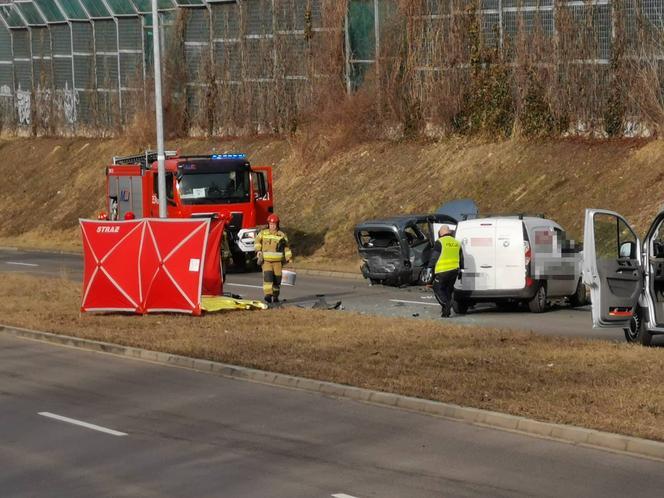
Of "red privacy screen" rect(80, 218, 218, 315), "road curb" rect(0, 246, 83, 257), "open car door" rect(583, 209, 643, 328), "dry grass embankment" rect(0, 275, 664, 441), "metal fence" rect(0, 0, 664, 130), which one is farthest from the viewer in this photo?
"road curb" rect(0, 246, 83, 257)

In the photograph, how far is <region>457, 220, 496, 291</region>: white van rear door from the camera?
23.5 metres

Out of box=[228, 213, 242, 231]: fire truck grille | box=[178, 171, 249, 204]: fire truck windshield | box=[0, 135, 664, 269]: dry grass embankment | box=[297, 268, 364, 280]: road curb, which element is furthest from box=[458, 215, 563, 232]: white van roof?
box=[178, 171, 249, 204]: fire truck windshield

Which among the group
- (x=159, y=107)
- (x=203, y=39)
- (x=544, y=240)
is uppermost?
(x=203, y=39)

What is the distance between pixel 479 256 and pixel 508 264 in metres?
0.54

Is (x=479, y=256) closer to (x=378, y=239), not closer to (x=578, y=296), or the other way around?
(x=578, y=296)

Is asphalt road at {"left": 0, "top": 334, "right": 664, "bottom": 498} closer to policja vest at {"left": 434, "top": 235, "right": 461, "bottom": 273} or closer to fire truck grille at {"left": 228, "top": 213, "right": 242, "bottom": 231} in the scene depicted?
policja vest at {"left": 434, "top": 235, "right": 461, "bottom": 273}

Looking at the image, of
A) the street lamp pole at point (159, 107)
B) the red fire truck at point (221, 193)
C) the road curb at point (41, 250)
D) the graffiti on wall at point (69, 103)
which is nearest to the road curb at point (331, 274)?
the red fire truck at point (221, 193)

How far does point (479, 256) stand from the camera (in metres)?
23.6

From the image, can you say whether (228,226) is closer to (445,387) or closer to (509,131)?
(509,131)

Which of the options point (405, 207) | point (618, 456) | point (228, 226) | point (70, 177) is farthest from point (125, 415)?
point (70, 177)

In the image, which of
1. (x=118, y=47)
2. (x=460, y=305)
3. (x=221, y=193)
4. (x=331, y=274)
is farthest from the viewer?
(x=118, y=47)

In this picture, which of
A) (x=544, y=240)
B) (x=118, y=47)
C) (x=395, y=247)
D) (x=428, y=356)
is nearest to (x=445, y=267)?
(x=544, y=240)

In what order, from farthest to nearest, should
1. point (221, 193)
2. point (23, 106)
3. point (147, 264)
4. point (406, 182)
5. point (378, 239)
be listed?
1. point (23, 106)
2. point (406, 182)
3. point (221, 193)
4. point (378, 239)
5. point (147, 264)

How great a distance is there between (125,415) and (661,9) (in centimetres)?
2598
